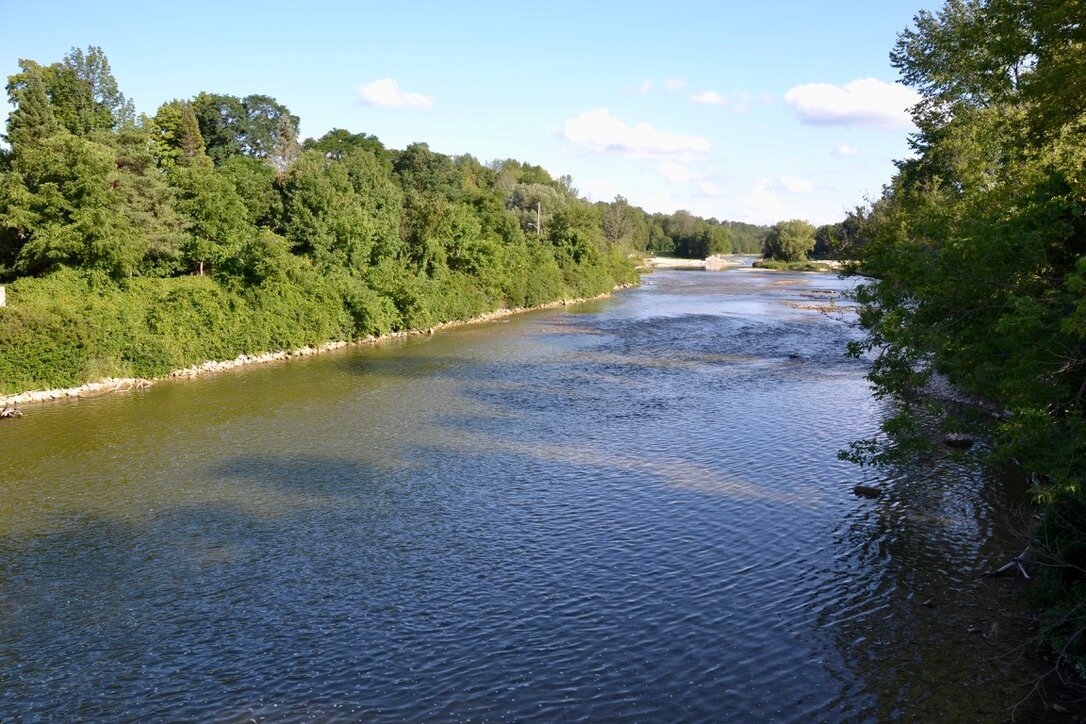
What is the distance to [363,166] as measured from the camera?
67.9 metres

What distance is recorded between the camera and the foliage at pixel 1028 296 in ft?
41.8

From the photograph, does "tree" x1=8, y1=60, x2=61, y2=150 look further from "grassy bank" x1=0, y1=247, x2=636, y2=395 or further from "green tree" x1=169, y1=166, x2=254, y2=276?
"grassy bank" x1=0, y1=247, x2=636, y2=395

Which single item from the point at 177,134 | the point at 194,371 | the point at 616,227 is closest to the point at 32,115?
the point at 194,371

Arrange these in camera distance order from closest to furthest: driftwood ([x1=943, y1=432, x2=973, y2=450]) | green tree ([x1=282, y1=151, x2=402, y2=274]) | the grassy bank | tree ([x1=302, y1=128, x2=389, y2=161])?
driftwood ([x1=943, y1=432, x2=973, y2=450]), the grassy bank, green tree ([x1=282, y1=151, x2=402, y2=274]), tree ([x1=302, y1=128, x2=389, y2=161])

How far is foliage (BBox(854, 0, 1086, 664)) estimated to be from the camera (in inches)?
501

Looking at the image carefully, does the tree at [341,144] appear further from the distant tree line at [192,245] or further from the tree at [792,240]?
the tree at [792,240]

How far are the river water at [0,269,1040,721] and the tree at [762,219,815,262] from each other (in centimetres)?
14138

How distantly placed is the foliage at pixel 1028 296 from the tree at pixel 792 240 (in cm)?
14929

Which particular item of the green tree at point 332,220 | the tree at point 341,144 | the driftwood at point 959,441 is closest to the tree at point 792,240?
Result: the tree at point 341,144

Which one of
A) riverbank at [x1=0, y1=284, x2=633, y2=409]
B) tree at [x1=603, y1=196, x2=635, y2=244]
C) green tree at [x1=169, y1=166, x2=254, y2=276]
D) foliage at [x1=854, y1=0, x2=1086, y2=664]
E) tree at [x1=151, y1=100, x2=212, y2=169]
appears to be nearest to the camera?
foliage at [x1=854, y1=0, x2=1086, y2=664]

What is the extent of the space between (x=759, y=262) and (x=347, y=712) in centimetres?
17425

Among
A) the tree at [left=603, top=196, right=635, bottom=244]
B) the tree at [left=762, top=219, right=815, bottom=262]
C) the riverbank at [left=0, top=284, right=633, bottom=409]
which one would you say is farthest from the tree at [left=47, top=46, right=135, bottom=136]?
the tree at [left=762, top=219, right=815, bottom=262]

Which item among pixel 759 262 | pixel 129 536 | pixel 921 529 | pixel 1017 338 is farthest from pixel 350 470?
pixel 759 262

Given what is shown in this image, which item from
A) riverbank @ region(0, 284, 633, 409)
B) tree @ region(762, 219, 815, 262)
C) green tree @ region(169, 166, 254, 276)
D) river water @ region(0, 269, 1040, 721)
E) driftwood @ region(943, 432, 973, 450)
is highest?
tree @ region(762, 219, 815, 262)
